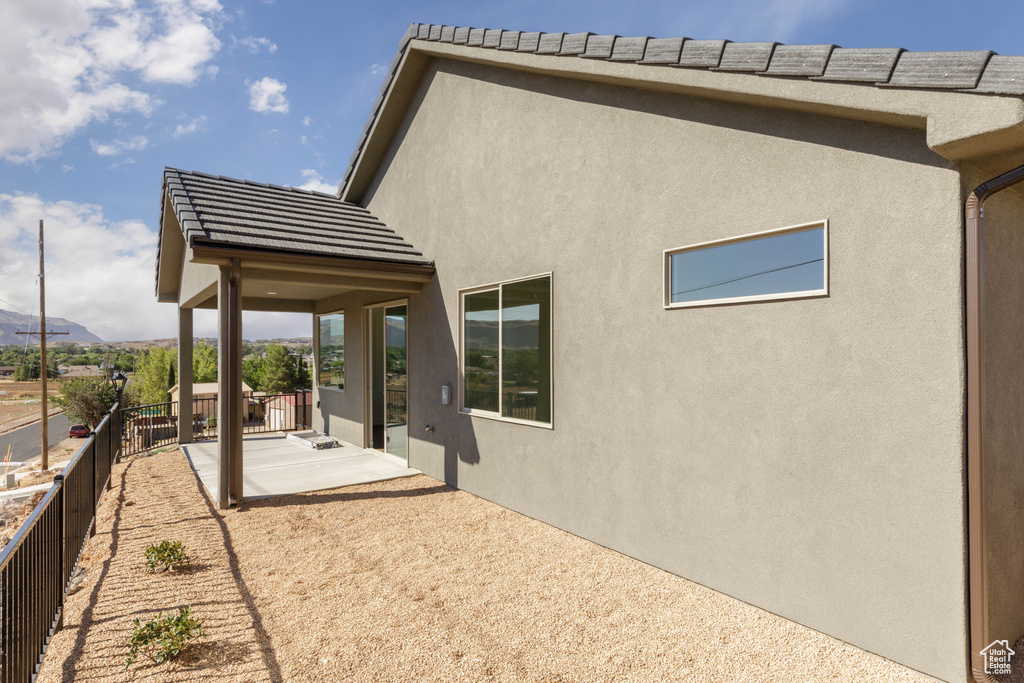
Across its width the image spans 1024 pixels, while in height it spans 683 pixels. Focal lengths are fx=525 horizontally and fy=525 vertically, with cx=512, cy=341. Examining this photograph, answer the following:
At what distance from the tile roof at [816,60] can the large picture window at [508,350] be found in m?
2.40

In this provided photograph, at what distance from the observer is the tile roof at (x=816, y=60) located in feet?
9.22

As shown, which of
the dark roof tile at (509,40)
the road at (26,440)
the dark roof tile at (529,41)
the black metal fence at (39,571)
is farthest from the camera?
the road at (26,440)

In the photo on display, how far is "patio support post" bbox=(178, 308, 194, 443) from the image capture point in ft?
37.2

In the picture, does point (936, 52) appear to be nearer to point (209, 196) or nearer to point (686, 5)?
point (686, 5)

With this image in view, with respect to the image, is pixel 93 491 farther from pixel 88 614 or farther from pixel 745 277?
pixel 745 277

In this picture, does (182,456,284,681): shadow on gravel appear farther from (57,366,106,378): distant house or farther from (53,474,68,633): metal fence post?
(57,366,106,378): distant house

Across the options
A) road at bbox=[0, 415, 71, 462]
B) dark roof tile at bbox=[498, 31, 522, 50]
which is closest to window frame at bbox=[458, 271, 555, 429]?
dark roof tile at bbox=[498, 31, 522, 50]

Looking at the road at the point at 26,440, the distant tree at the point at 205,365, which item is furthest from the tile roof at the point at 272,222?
the distant tree at the point at 205,365

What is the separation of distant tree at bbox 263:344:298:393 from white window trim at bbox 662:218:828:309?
147ft

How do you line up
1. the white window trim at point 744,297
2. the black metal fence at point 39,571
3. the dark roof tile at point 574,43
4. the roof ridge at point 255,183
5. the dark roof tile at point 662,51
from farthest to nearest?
1. the roof ridge at point 255,183
2. the dark roof tile at point 574,43
3. the dark roof tile at point 662,51
4. the white window trim at point 744,297
5. the black metal fence at point 39,571

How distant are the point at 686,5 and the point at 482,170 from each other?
5.34 meters

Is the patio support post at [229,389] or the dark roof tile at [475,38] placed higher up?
the dark roof tile at [475,38]

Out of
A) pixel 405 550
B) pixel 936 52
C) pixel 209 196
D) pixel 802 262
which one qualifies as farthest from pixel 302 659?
pixel 209 196

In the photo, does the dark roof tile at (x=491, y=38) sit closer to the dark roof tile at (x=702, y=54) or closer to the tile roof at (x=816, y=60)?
the tile roof at (x=816, y=60)
